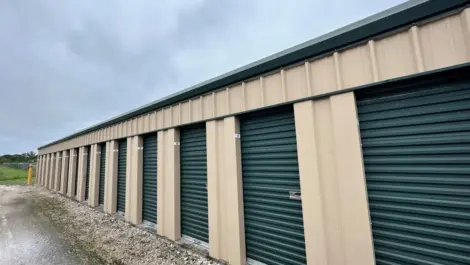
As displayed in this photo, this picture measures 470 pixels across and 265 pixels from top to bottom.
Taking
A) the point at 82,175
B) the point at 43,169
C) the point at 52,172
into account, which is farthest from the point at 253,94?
the point at 43,169

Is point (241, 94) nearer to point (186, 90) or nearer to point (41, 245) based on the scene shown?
point (186, 90)

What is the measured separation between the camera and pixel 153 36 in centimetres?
1931

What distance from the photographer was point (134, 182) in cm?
725

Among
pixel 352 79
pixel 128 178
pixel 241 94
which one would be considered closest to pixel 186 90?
pixel 241 94

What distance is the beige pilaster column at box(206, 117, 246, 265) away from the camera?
417 centimetres

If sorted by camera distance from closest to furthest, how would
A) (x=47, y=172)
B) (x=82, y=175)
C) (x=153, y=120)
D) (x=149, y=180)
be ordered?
(x=153, y=120)
(x=149, y=180)
(x=82, y=175)
(x=47, y=172)

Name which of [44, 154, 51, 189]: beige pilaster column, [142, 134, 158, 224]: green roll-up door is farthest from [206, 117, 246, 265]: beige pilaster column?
[44, 154, 51, 189]: beige pilaster column

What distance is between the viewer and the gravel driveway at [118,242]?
447 cm

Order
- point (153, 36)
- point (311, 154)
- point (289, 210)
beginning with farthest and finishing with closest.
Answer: point (153, 36)
point (289, 210)
point (311, 154)

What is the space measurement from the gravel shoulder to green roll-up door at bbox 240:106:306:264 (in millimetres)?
1144

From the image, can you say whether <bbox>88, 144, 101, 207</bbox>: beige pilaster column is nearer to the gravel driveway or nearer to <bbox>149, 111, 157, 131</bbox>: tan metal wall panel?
the gravel driveway

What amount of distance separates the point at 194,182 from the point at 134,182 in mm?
2888

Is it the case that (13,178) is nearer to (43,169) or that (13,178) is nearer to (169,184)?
(43,169)

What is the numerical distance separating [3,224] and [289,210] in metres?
9.22
